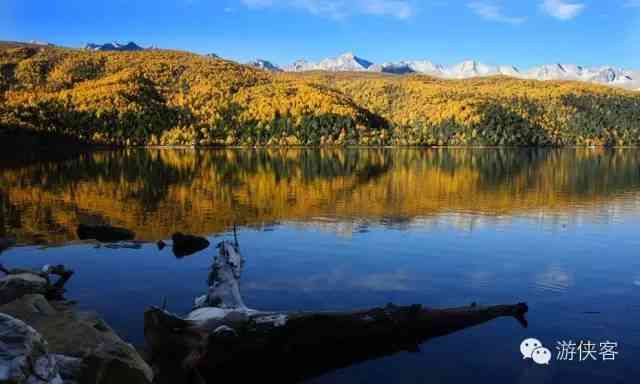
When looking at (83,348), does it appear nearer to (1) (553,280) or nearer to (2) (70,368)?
(2) (70,368)

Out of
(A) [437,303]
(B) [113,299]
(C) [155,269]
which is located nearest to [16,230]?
(C) [155,269]

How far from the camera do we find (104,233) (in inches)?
1634

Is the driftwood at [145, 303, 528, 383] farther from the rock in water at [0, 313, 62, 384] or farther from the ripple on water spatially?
the ripple on water

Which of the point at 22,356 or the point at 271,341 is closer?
the point at 22,356

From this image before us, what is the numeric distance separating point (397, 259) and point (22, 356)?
83.6ft

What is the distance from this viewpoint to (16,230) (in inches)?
1766

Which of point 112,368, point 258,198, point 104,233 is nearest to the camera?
point 112,368

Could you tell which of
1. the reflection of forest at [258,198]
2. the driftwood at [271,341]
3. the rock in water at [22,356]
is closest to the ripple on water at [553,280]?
the driftwood at [271,341]

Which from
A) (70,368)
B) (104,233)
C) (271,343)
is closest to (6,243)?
(104,233)

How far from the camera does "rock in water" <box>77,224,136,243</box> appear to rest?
4106 centimetres

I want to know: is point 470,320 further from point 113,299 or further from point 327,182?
point 327,182

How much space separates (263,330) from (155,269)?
52.8 ft

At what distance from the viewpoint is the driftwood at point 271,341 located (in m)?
16.5

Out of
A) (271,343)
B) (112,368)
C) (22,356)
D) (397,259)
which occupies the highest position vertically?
(22,356)
